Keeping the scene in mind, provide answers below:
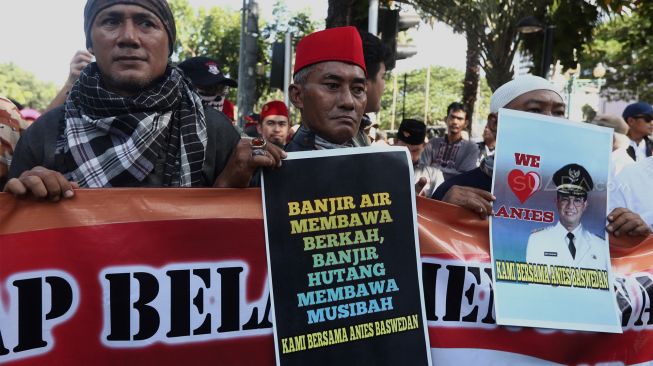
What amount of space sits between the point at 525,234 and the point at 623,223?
40 cm

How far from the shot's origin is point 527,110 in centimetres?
275

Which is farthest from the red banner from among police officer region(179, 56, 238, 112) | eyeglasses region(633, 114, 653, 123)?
eyeglasses region(633, 114, 653, 123)

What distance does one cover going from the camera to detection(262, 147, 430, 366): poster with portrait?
2057mm

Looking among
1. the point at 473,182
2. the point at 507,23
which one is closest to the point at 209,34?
the point at 507,23

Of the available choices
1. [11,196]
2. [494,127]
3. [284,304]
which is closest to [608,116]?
[494,127]

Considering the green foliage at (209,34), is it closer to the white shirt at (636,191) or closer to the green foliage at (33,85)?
the white shirt at (636,191)

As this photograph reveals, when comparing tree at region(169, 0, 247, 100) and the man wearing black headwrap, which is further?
tree at region(169, 0, 247, 100)

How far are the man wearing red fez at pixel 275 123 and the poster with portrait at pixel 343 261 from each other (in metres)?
4.24

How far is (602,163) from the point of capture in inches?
97.7

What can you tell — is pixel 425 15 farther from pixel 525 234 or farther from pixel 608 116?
pixel 525 234

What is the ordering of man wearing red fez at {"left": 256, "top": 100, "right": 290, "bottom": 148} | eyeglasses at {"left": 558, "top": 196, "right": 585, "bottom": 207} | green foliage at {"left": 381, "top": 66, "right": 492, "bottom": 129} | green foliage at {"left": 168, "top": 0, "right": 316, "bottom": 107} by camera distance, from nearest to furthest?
eyeglasses at {"left": 558, "top": 196, "right": 585, "bottom": 207} < man wearing red fez at {"left": 256, "top": 100, "right": 290, "bottom": 148} < green foliage at {"left": 168, "top": 0, "right": 316, "bottom": 107} < green foliage at {"left": 381, "top": 66, "right": 492, "bottom": 129}

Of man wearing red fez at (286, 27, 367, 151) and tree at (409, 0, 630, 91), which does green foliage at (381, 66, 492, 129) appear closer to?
tree at (409, 0, 630, 91)

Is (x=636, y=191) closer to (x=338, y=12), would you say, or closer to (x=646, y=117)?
(x=338, y=12)

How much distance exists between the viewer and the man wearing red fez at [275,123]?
6.40 m
